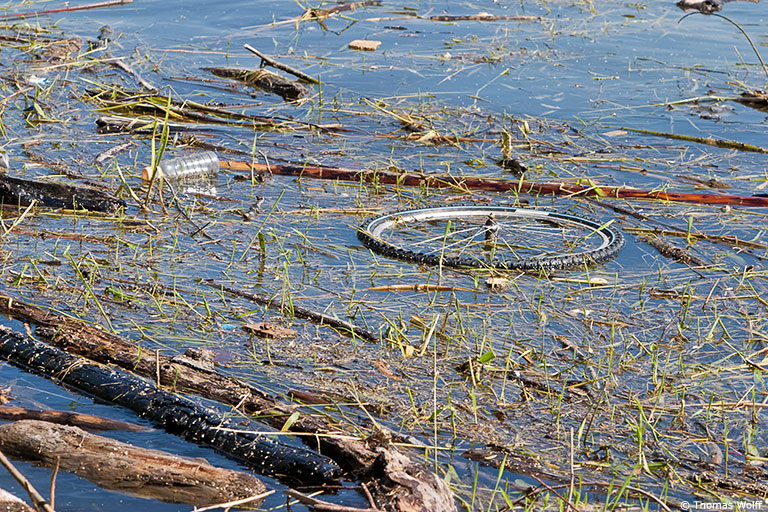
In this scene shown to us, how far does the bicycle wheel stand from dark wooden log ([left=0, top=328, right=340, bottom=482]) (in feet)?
6.52

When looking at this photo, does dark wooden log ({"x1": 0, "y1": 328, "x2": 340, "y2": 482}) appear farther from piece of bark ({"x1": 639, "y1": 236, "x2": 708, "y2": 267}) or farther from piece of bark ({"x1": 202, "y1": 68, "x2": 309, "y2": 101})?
piece of bark ({"x1": 202, "y1": 68, "x2": 309, "y2": 101})

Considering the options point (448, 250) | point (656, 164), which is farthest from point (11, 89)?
point (656, 164)

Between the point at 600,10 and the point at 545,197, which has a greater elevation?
the point at 600,10

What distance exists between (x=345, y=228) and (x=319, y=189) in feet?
2.43

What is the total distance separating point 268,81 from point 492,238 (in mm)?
3975

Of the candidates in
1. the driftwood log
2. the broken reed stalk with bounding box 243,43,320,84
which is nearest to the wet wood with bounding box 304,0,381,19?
the broken reed stalk with bounding box 243,43,320,84

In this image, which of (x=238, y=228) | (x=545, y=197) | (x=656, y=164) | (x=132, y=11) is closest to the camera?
(x=238, y=228)

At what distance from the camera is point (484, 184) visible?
6301 millimetres

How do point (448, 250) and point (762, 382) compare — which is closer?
point (762, 382)

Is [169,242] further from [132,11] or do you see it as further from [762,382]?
[132,11]

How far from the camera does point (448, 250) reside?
17.5 feet

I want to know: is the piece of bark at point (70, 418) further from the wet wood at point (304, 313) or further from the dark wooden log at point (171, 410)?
the wet wood at point (304, 313)

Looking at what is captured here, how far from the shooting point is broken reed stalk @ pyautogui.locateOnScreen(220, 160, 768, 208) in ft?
20.0

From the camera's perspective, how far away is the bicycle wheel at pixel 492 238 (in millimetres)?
5039
